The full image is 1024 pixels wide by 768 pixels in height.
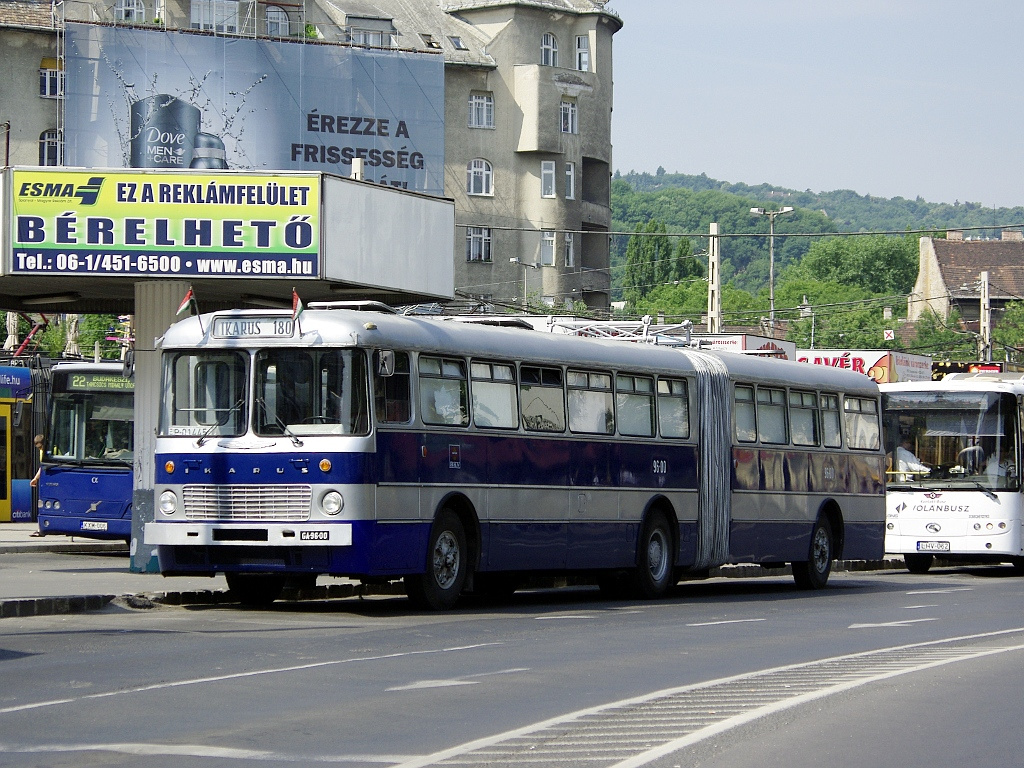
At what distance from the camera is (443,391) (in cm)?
1848

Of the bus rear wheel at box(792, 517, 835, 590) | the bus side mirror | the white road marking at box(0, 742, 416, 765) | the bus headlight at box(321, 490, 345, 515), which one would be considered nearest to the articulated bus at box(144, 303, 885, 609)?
the bus headlight at box(321, 490, 345, 515)

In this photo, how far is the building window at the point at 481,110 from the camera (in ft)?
271

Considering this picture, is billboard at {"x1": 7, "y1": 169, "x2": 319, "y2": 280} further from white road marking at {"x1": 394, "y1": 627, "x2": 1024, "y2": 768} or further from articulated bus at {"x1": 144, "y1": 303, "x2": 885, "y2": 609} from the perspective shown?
white road marking at {"x1": 394, "y1": 627, "x2": 1024, "y2": 768}

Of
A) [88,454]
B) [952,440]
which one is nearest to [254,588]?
[88,454]

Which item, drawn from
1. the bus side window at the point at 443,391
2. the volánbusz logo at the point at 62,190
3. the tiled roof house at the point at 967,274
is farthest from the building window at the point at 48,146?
the tiled roof house at the point at 967,274

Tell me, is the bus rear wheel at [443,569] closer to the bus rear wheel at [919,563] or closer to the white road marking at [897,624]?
the white road marking at [897,624]

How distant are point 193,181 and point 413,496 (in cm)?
607

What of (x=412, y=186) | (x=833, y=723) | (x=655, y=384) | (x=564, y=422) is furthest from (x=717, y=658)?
(x=412, y=186)

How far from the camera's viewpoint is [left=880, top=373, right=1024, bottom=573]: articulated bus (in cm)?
2938

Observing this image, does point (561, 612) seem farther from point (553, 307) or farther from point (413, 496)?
point (553, 307)

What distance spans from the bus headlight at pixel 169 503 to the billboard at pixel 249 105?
1995 inches

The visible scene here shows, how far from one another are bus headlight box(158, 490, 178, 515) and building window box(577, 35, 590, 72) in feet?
232

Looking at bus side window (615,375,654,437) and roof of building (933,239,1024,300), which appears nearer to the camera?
bus side window (615,375,654,437)

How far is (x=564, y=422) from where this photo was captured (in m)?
20.4
